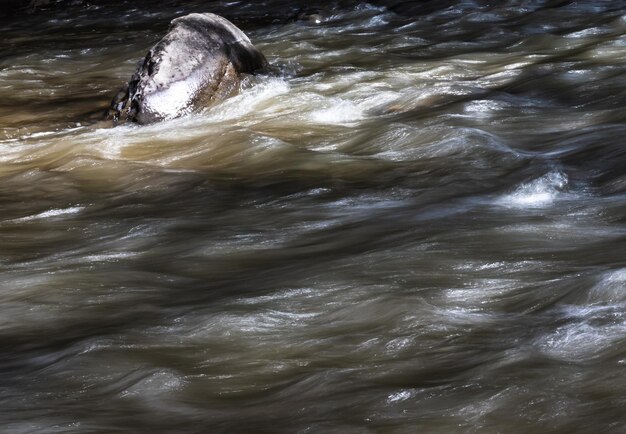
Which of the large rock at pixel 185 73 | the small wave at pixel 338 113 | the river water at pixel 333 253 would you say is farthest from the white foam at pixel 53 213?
the small wave at pixel 338 113

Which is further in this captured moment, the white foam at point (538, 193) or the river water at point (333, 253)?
the white foam at point (538, 193)

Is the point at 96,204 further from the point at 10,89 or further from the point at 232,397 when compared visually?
the point at 10,89

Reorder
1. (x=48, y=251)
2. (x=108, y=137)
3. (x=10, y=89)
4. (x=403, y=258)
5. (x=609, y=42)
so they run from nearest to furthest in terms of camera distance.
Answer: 1. (x=403, y=258)
2. (x=48, y=251)
3. (x=108, y=137)
4. (x=609, y=42)
5. (x=10, y=89)

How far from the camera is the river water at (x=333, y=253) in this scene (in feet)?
9.44

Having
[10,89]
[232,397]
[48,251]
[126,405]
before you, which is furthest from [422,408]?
[10,89]

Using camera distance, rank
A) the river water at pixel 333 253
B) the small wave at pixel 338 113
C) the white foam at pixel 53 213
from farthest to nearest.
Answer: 1. the small wave at pixel 338 113
2. the white foam at pixel 53 213
3. the river water at pixel 333 253

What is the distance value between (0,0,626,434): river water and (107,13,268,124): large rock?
178 millimetres

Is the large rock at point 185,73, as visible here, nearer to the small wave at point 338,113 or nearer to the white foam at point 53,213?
the small wave at point 338,113

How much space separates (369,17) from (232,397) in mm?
8699

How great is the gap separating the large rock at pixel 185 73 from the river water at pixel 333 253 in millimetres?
178

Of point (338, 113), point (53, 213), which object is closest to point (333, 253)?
point (53, 213)

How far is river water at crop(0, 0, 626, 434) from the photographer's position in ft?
9.44

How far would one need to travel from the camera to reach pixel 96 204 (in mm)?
5359

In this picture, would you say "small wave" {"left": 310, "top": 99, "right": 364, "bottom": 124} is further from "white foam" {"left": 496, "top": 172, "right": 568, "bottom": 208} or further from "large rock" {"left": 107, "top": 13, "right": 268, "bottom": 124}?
"white foam" {"left": 496, "top": 172, "right": 568, "bottom": 208}
